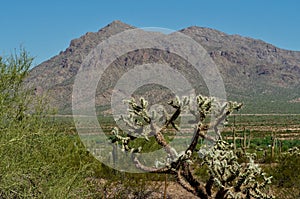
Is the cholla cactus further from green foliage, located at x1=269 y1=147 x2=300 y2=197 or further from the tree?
green foliage, located at x1=269 y1=147 x2=300 y2=197

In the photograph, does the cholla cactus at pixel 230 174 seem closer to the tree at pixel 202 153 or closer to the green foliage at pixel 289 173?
the tree at pixel 202 153

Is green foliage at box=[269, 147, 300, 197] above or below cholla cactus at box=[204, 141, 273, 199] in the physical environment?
below

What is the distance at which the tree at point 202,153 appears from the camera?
4977mm

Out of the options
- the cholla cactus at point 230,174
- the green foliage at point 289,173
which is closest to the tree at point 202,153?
the cholla cactus at point 230,174

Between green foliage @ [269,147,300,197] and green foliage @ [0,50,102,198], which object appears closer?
green foliage @ [0,50,102,198]

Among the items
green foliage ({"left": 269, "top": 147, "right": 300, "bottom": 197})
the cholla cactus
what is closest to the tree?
the cholla cactus

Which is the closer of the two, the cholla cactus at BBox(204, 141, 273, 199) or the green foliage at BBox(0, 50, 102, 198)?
the cholla cactus at BBox(204, 141, 273, 199)

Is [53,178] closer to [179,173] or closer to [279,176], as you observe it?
[179,173]

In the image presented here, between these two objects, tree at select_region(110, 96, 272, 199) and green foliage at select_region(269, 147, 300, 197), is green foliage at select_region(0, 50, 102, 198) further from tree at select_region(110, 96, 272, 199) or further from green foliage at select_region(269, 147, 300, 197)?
green foliage at select_region(269, 147, 300, 197)

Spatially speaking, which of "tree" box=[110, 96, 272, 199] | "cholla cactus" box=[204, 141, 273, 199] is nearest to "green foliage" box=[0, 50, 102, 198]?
"tree" box=[110, 96, 272, 199]

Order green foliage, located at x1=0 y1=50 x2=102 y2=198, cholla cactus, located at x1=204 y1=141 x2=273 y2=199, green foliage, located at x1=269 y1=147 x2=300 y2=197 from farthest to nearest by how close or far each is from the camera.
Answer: green foliage, located at x1=269 y1=147 x2=300 y2=197 → green foliage, located at x1=0 y1=50 x2=102 y2=198 → cholla cactus, located at x1=204 y1=141 x2=273 y2=199

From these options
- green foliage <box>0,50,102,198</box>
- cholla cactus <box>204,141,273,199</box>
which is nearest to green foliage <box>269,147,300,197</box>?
green foliage <box>0,50,102,198</box>

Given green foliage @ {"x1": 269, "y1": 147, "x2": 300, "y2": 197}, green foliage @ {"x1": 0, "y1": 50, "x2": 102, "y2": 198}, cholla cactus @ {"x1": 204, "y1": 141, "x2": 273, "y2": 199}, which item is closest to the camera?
cholla cactus @ {"x1": 204, "y1": 141, "x2": 273, "y2": 199}

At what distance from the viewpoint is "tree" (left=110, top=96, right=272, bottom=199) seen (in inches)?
196
